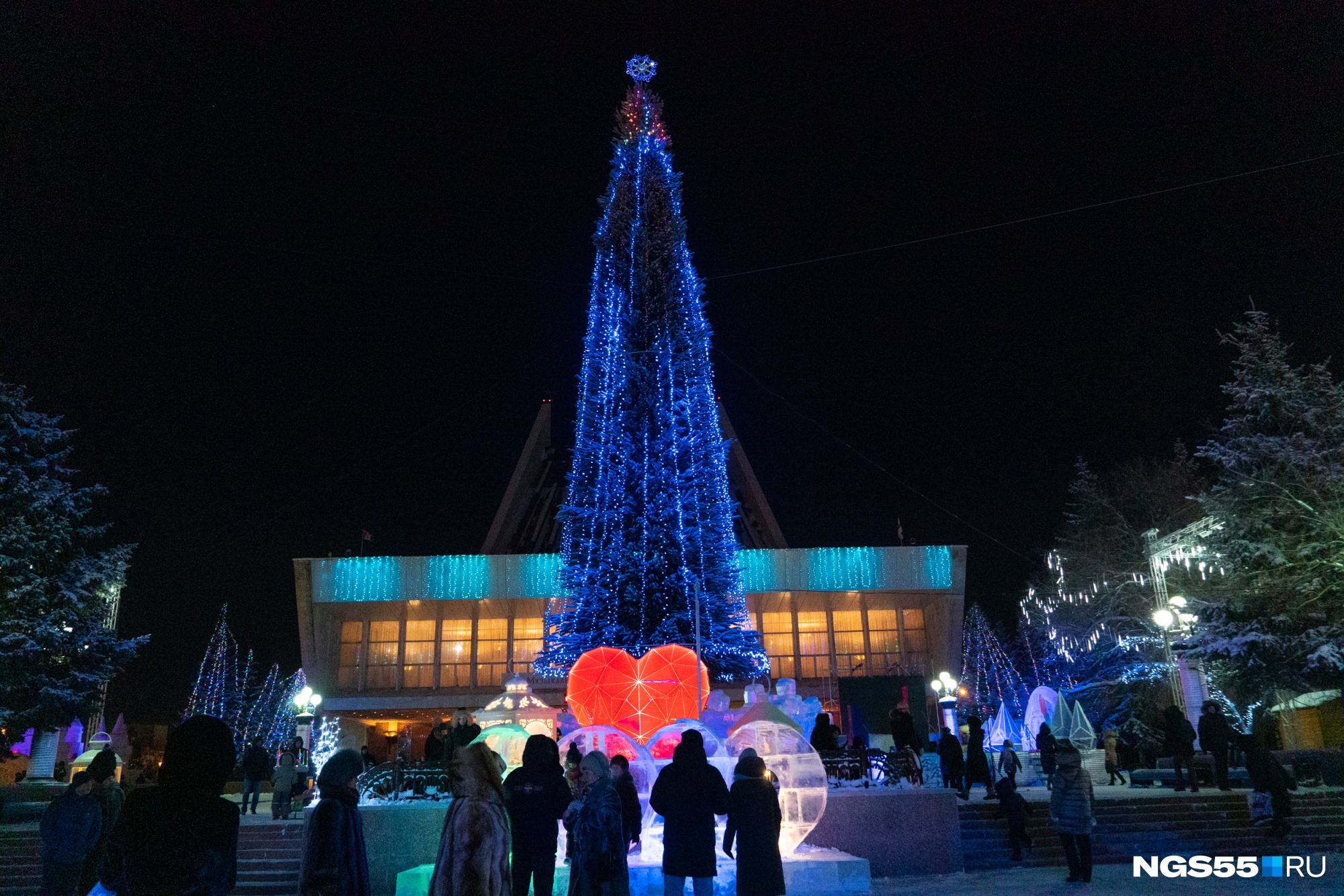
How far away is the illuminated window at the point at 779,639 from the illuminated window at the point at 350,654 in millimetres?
15317

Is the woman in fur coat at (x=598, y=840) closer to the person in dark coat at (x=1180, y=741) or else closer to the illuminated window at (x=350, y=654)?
the person in dark coat at (x=1180, y=741)

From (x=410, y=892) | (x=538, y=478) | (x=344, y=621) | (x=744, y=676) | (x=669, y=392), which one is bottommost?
(x=410, y=892)

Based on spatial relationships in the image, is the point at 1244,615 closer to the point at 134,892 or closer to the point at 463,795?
the point at 463,795

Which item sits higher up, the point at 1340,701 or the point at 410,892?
the point at 1340,701

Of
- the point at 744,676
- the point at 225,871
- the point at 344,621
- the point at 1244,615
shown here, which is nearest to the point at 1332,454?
the point at 1244,615

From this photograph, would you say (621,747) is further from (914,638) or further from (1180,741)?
(914,638)

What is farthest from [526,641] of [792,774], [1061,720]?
[792,774]

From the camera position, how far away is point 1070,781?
959 centimetres

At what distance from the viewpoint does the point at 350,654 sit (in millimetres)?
34750

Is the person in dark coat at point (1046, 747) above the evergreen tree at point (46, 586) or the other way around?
the other way around

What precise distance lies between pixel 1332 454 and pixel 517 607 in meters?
25.9

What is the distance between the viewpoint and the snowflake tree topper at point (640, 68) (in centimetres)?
2250

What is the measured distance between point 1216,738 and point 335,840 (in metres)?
14.7

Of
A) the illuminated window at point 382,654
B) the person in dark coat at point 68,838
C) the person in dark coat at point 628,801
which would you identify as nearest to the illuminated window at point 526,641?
the illuminated window at point 382,654
